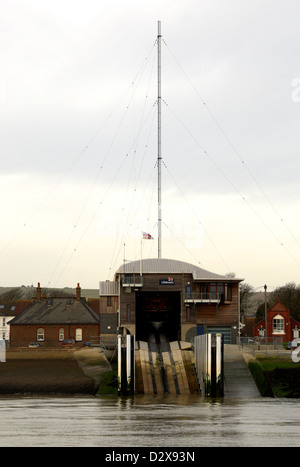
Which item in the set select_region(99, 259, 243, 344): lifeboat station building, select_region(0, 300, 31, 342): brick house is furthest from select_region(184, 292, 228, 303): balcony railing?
select_region(0, 300, 31, 342): brick house

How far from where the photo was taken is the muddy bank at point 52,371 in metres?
56.5

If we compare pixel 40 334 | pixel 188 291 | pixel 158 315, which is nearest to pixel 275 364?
pixel 188 291

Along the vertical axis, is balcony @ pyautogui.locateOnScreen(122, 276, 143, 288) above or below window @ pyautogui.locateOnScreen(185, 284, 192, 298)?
above

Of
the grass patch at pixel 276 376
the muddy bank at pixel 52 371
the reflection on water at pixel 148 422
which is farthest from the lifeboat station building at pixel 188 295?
the reflection on water at pixel 148 422

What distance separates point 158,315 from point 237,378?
40.2m

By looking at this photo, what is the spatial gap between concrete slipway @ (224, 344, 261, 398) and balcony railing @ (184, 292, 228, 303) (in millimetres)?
13787

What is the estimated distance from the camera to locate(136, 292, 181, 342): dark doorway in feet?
291

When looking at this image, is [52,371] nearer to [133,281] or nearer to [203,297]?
[133,281]

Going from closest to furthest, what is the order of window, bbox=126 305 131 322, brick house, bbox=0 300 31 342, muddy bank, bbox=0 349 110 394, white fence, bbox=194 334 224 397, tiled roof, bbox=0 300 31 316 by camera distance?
1. white fence, bbox=194 334 224 397
2. muddy bank, bbox=0 349 110 394
3. window, bbox=126 305 131 322
4. brick house, bbox=0 300 31 342
5. tiled roof, bbox=0 300 31 316

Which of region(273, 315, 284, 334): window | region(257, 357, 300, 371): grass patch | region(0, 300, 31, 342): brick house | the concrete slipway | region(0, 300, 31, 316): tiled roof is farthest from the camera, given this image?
region(0, 300, 31, 316): tiled roof

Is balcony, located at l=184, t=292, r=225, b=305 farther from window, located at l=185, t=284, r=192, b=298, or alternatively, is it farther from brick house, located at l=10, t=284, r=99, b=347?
brick house, located at l=10, t=284, r=99, b=347
